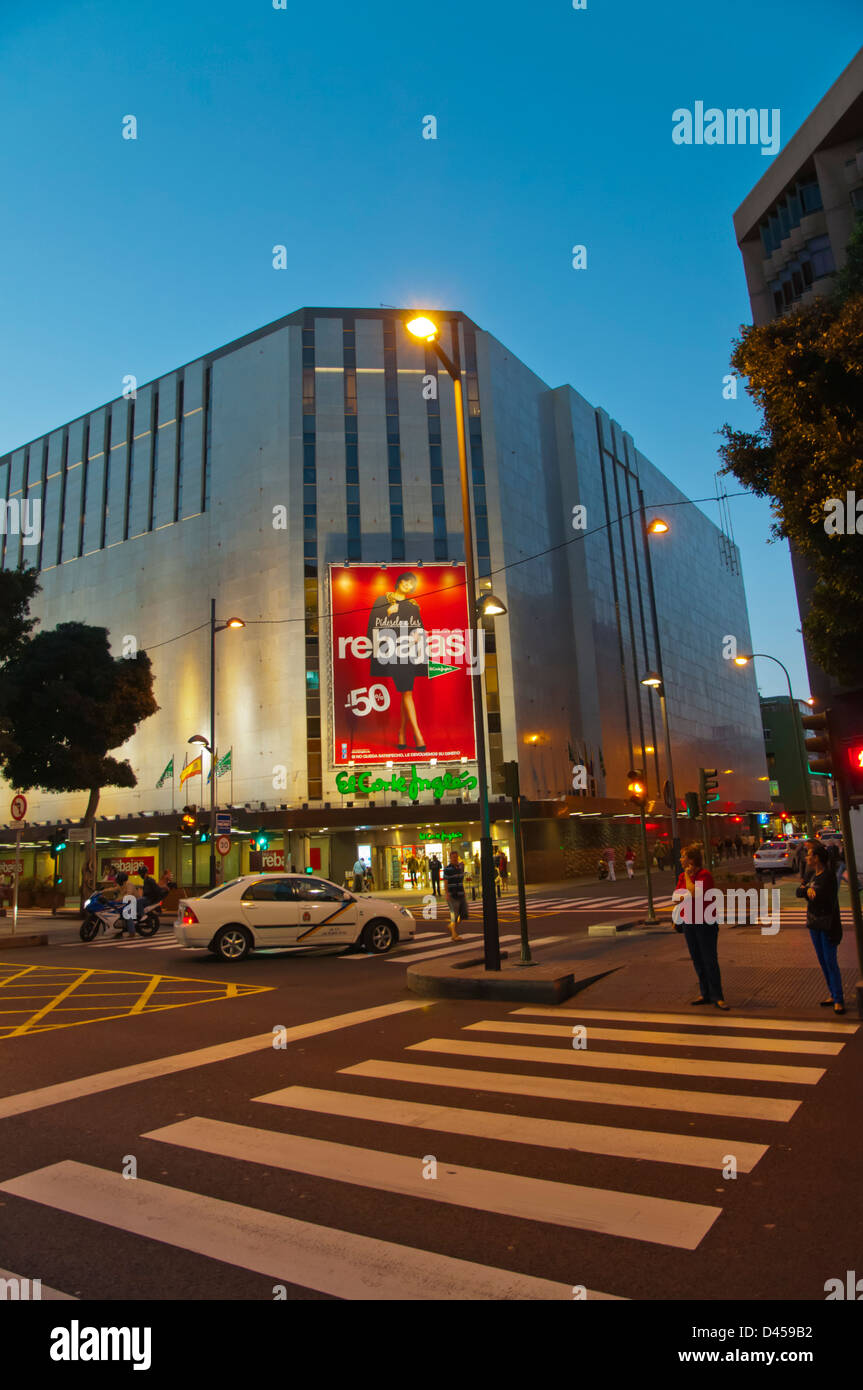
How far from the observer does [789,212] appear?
32.0 m

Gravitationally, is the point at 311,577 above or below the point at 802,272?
below

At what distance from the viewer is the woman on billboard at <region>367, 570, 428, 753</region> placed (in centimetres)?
4150

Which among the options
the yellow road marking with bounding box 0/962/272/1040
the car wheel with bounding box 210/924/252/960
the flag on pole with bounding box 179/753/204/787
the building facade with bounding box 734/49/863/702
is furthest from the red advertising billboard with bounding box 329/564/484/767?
the yellow road marking with bounding box 0/962/272/1040

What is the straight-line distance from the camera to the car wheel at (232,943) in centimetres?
1495

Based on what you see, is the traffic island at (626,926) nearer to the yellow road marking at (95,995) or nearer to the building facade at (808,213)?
the yellow road marking at (95,995)

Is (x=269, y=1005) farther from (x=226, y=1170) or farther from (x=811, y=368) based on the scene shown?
(x=811, y=368)

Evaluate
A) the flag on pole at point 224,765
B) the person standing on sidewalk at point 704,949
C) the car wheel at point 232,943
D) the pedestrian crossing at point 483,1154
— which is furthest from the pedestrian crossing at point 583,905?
the flag on pole at point 224,765

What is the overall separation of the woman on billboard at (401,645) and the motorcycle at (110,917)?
2032 cm

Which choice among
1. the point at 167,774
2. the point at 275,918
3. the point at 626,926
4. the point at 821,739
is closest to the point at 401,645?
the point at 167,774

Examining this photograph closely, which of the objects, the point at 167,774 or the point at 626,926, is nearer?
the point at 626,926

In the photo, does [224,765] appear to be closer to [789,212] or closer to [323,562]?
[323,562]

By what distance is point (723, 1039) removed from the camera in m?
7.71

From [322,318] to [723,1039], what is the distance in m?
49.3

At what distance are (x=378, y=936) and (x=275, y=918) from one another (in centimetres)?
220
